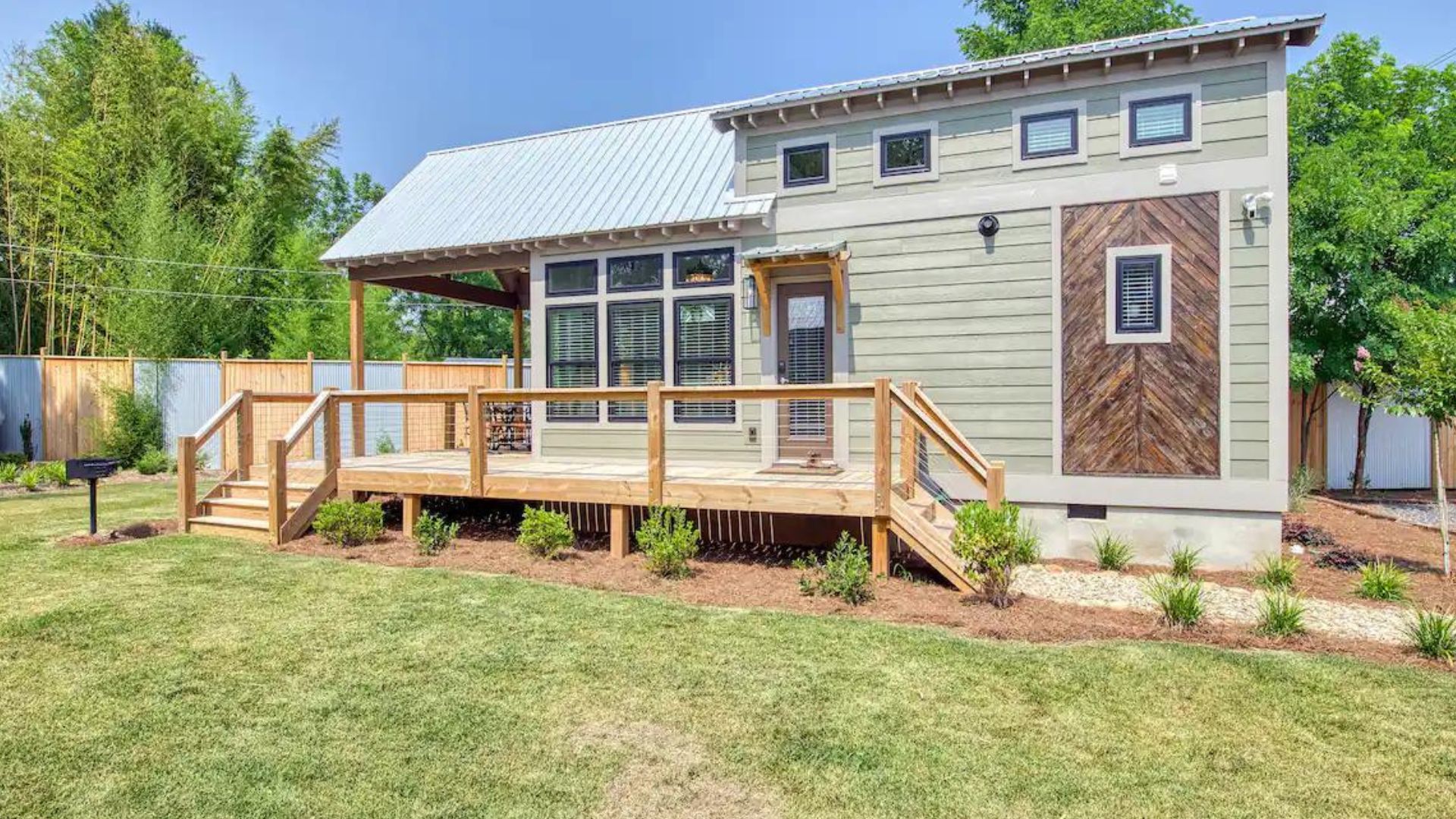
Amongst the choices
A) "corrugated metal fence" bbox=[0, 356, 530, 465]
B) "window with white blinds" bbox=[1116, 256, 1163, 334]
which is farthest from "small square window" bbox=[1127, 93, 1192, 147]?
"corrugated metal fence" bbox=[0, 356, 530, 465]

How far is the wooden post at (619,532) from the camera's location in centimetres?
666

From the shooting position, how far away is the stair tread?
7.50 metres

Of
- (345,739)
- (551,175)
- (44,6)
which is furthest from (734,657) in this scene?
(44,6)

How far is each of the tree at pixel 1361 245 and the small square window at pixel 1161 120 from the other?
15.6 feet

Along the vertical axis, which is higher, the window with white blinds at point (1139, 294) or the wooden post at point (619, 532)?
the window with white blinds at point (1139, 294)

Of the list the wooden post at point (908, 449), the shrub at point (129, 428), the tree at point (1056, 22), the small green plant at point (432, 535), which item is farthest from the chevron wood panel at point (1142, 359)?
the shrub at point (129, 428)

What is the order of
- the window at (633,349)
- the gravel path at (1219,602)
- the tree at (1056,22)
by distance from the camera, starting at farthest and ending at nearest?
the tree at (1056,22) → the window at (633,349) → the gravel path at (1219,602)

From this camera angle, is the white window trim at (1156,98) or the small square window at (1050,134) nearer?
the white window trim at (1156,98)

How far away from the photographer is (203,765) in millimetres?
3055

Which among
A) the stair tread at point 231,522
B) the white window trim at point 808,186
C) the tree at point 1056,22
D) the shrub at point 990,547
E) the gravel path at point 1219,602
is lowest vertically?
the gravel path at point 1219,602

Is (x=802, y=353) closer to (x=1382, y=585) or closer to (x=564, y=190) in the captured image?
(x=564, y=190)

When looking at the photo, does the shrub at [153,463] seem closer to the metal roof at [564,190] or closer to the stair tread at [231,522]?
the metal roof at [564,190]

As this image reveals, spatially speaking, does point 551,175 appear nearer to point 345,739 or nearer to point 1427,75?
point 345,739

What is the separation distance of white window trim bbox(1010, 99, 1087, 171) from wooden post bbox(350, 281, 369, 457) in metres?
7.90
